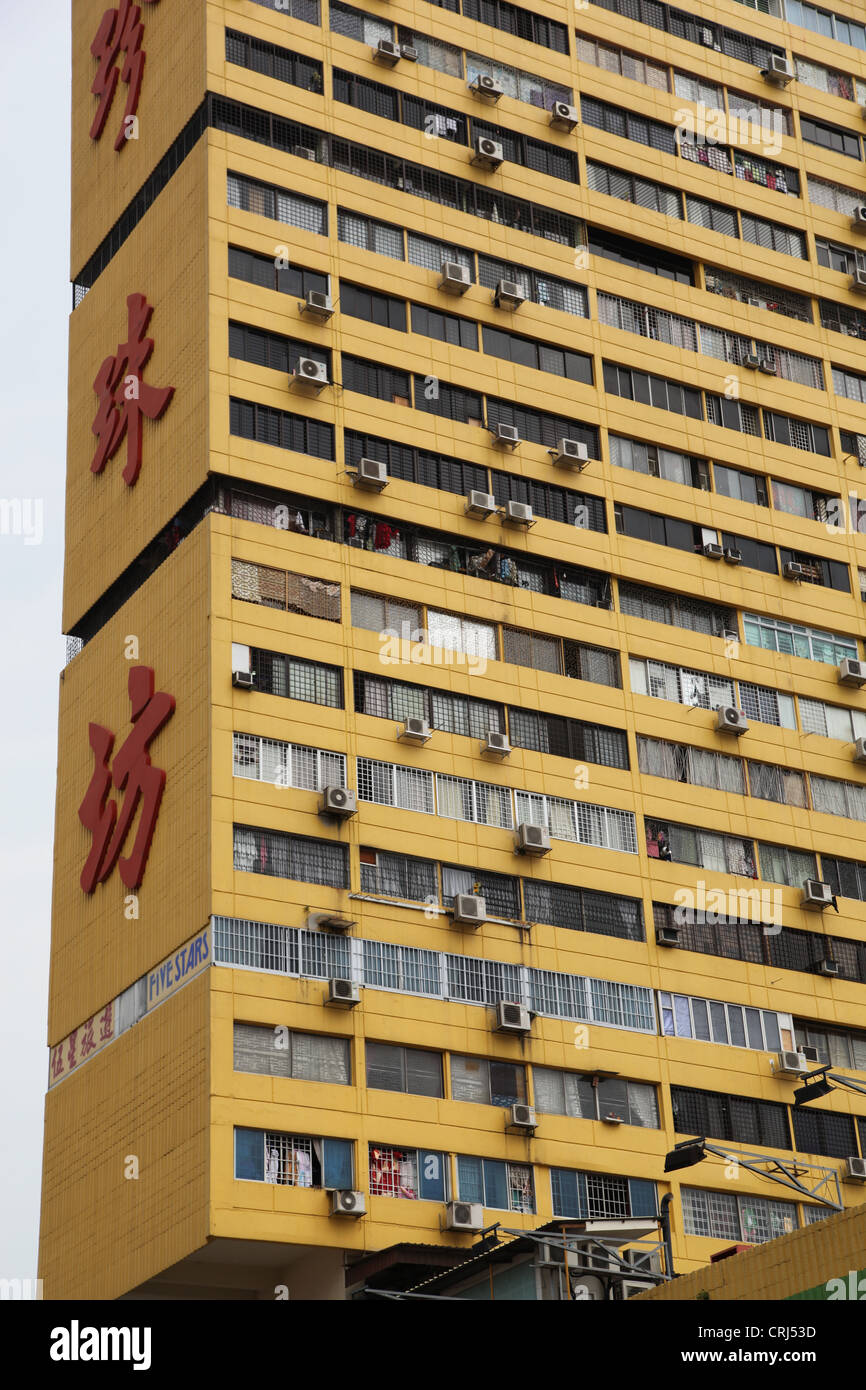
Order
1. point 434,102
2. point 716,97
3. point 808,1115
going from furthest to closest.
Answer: point 716,97 < point 434,102 < point 808,1115

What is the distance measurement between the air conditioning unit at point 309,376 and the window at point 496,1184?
18.6 meters

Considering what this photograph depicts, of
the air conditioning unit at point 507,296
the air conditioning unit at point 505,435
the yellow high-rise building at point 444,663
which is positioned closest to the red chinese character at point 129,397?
the yellow high-rise building at point 444,663

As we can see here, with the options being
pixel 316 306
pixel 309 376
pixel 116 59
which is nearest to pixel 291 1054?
pixel 309 376

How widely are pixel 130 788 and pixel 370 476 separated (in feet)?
30.7

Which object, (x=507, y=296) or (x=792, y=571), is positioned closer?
(x=507, y=296)

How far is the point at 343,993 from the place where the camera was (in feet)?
142

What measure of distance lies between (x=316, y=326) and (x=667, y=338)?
11.9 metres

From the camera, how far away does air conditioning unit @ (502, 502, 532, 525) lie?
50906 mm

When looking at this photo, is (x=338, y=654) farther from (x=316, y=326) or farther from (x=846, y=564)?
(x=846, y=564)

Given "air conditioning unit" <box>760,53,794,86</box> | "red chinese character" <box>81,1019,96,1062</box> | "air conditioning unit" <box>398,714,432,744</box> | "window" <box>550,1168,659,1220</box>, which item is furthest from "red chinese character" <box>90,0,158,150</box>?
"window" <box>550,1168,659,1220</box>

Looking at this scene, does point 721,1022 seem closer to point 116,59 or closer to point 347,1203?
point 347,1203

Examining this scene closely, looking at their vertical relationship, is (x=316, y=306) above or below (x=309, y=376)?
above
